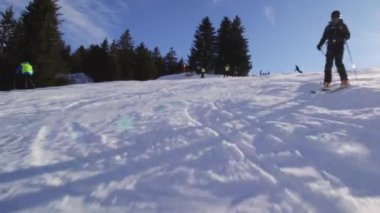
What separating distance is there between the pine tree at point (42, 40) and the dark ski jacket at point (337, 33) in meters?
34.1

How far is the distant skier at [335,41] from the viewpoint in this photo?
12.4m

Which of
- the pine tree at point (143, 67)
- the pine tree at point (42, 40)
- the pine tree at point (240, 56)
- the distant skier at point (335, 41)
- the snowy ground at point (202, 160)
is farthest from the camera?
the pine tree at point (143, 67)

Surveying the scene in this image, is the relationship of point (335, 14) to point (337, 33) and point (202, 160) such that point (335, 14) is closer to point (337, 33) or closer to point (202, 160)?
point (337, 33)

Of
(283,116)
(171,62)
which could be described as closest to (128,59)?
(171,62)

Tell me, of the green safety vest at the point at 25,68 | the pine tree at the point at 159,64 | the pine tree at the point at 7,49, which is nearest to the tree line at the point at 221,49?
the pine tree at the point at 159,64

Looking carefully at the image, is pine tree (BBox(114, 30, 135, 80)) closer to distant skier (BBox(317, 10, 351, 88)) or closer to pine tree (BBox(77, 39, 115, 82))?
pine tree (BBox(77, 39, 115, 82))

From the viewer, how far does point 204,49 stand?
72.3 metres

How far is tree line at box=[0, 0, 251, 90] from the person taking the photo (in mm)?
43312

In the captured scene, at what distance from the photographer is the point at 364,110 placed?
907 cm

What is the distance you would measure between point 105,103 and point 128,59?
223 feet

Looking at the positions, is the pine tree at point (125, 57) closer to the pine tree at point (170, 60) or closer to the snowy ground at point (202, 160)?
the pine tree at point (170, 60)

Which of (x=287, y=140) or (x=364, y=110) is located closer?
(x=287, y=140)

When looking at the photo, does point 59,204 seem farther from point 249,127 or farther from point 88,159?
point 249,127

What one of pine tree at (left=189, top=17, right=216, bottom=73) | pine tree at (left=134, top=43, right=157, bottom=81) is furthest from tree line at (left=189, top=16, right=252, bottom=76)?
pine tree at (left=134, top=43, right=157, bottom=81)
